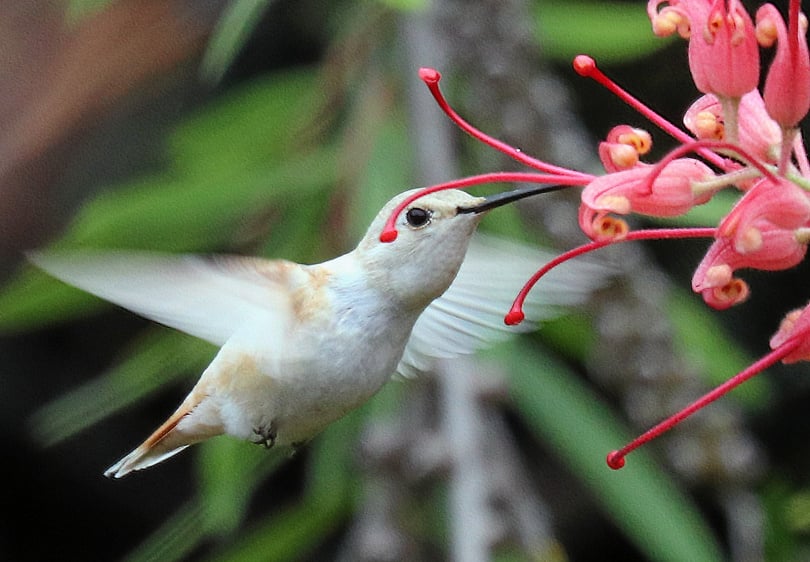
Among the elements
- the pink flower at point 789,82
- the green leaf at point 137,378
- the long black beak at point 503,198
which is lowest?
the green leaf at point 137,378

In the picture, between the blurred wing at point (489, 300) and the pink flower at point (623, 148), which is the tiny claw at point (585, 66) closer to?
the pink flower at point (623, 148)

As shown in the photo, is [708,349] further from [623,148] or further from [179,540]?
[623,148]

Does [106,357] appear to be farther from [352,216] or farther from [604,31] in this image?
[604,31]

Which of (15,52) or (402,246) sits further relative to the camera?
A: (15,52)

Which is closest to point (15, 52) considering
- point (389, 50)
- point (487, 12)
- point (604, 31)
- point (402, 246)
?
point (389, 50)

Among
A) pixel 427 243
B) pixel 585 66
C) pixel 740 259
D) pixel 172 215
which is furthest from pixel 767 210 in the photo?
pixel 172 215

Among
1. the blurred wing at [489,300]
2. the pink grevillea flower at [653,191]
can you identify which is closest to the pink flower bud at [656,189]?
the pink grevillea flower at [653,191]
